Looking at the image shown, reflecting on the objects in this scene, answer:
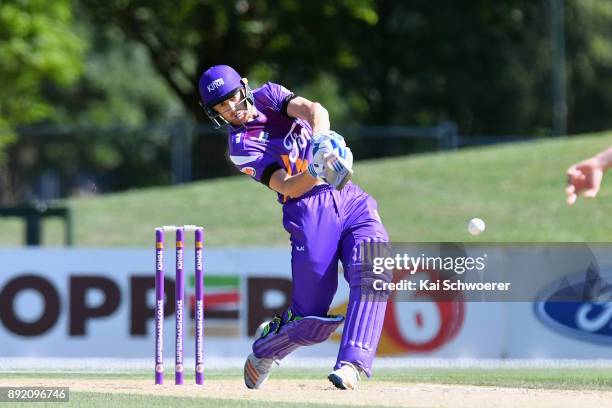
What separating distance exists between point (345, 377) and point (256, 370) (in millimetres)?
845

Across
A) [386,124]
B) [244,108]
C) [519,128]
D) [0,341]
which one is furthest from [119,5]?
[244,108]

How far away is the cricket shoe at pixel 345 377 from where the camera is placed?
22.6ft

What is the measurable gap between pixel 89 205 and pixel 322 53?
1101cm

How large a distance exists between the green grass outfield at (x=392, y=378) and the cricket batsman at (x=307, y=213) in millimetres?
543

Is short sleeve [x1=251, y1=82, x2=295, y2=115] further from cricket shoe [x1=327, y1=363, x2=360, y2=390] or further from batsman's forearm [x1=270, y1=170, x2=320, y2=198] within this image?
cricket shoe [x1=327, y1=363, x2=360, y2=390]

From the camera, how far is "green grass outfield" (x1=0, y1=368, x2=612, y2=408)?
22.4 feet

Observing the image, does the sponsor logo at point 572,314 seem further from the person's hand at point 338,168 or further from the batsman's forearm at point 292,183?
the person's hand at point 338,168

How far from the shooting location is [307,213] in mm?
7090

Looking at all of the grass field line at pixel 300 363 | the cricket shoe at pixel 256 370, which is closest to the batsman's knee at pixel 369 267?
the cricket shoe at pixel 256 370

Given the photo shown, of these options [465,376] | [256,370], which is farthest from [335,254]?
[465,376]

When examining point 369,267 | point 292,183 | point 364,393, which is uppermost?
point 292,183

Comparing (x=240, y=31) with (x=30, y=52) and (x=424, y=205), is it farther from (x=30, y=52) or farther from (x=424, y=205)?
(x=424, y=205)

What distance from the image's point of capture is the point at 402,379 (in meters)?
8.87

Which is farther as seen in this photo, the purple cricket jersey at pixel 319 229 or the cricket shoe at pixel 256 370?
the cricket shoe at pixel 256 370
